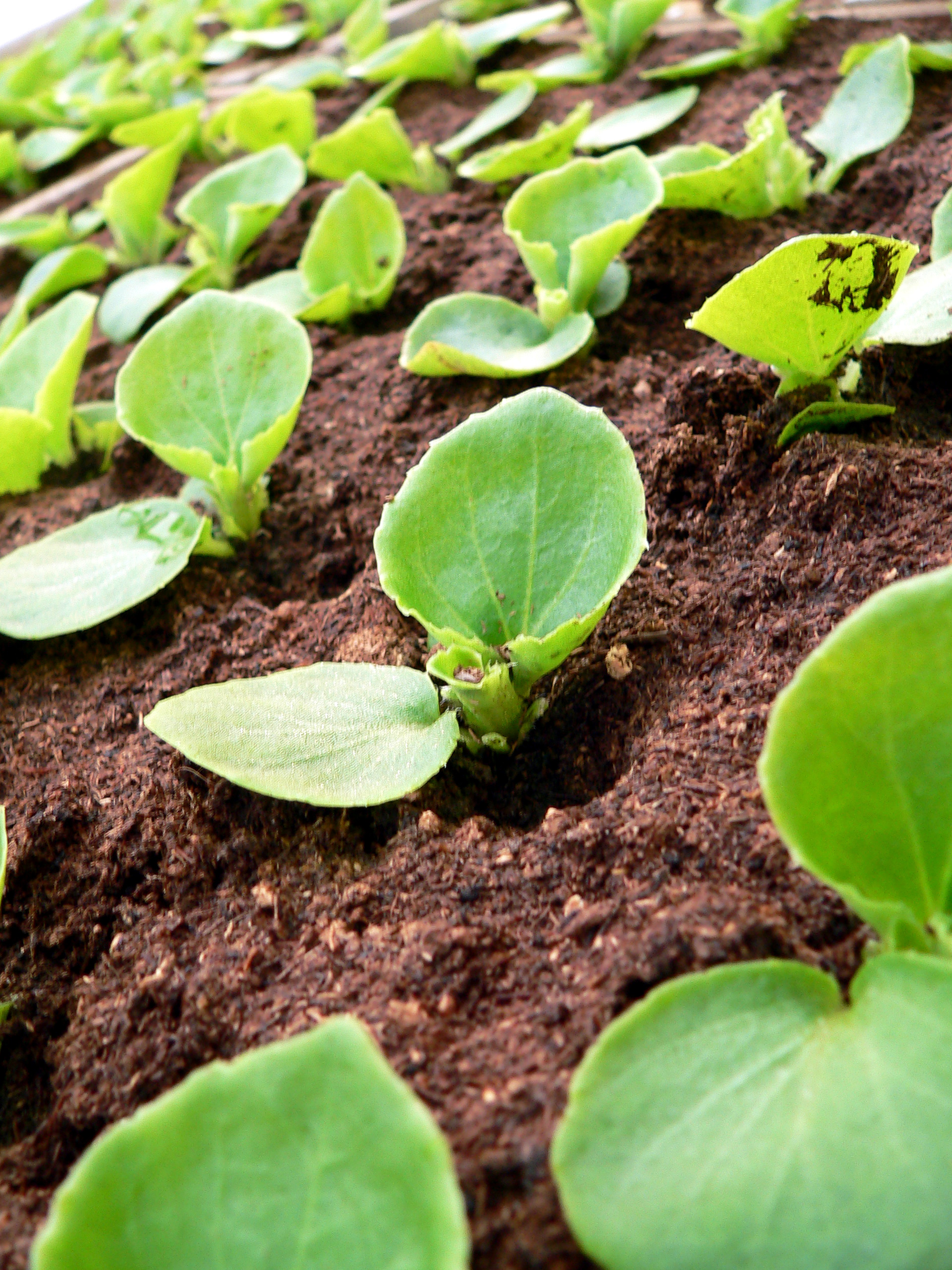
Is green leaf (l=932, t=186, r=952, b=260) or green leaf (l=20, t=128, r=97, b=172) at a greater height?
green leaf (l=20, t=128, r=97, b=172)

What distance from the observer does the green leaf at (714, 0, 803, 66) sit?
1943mm

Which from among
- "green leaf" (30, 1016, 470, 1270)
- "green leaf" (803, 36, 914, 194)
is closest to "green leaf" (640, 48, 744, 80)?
"green leaf" (803, 36, 914, 194)

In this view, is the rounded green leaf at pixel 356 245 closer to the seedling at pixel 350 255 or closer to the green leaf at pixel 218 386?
the seedling at pixel 350 255

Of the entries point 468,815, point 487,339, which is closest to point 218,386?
point 487,339

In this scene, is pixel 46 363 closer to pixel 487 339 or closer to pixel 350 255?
pixel 350 255

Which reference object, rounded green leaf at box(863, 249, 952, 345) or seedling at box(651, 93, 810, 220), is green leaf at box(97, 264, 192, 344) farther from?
rounded green leaf at box(863, 249, 952, 345)

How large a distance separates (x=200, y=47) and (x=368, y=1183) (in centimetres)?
344

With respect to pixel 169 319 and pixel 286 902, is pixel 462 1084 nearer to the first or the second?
pixel 286 902

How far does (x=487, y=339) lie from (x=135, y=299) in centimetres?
81

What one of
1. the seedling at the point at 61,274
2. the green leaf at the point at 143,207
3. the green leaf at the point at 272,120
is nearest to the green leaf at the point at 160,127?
the green leaf at the point at 272,120

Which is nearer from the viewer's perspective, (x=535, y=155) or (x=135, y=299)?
(x=535, y=155)

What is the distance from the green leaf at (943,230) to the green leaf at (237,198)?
1.11 meters

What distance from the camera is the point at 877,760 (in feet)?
2.22

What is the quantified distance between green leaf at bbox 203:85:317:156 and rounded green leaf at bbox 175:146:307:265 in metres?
0.22
